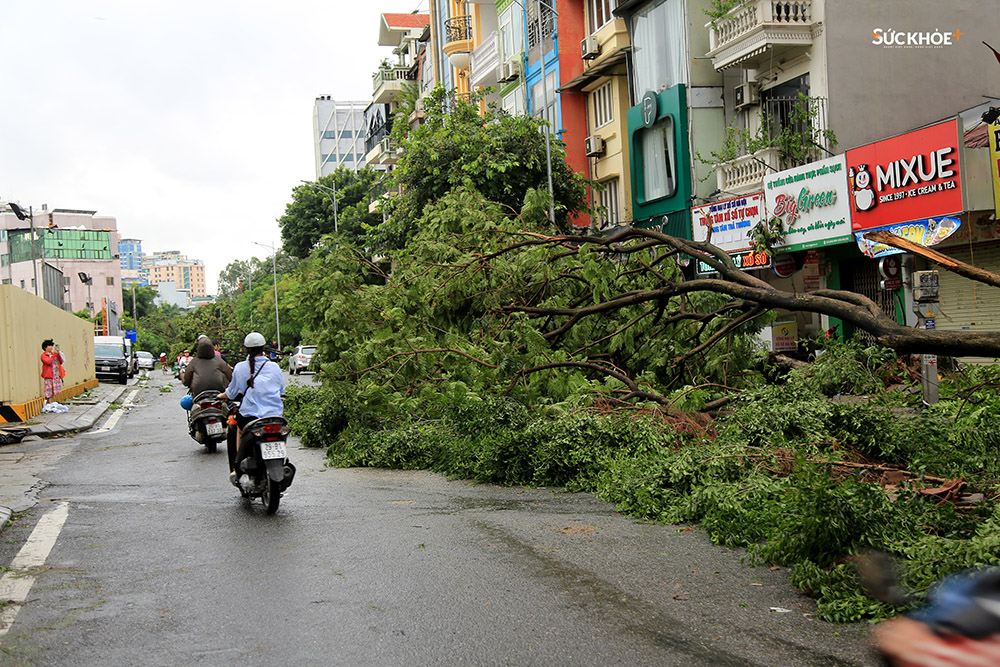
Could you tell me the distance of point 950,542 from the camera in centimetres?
563

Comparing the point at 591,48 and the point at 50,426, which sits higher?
the point at 591,48

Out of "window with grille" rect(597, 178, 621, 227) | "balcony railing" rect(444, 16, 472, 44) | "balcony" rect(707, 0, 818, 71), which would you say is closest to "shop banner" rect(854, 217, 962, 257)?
"balcony" rect(707, 0, 818, 71)

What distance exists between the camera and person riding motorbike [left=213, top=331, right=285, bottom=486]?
9.59 m

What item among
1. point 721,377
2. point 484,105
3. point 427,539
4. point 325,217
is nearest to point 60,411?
point 721,377

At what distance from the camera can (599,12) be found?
32.8m

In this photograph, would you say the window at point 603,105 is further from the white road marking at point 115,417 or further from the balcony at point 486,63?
the white road marking at point 115,417

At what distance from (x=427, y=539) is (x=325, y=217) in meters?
63.0

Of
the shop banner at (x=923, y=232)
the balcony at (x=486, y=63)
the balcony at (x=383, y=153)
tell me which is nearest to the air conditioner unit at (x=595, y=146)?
the balcony at (x=486, y=63)

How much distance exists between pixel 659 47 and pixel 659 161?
3.34 m

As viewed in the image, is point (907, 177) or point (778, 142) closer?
point (907, 177)

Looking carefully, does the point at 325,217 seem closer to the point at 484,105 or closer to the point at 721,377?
the point at 484,105

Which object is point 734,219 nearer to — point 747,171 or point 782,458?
point 747,171

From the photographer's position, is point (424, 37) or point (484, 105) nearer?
point (484, 105)

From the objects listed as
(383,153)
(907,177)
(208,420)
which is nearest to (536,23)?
(907,177)
